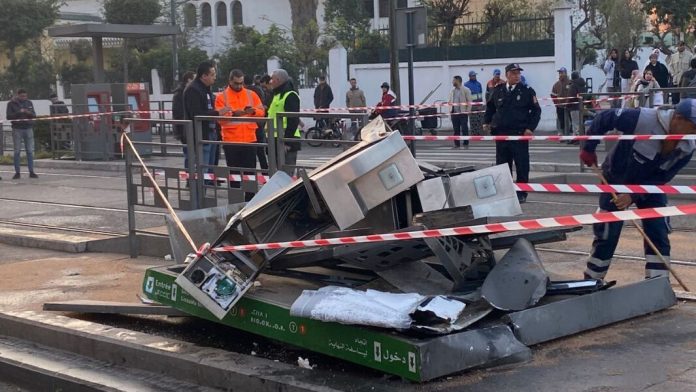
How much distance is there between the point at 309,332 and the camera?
6203 millimetres

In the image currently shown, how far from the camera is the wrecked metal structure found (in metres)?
5.89

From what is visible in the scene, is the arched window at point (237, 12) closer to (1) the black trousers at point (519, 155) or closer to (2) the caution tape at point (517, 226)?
(1) the black trousers at point (519, 155)

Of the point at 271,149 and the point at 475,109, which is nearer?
the point at 271,149

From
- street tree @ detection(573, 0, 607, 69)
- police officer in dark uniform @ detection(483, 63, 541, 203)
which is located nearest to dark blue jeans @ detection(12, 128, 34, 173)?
police officer in dark uniform @ detection(483, 63, 541, 203)

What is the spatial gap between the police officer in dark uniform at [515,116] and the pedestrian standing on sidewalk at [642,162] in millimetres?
4931

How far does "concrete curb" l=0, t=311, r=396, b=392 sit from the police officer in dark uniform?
262 inches

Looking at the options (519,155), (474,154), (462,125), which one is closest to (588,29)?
(462,125)

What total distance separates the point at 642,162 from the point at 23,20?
1733 inches

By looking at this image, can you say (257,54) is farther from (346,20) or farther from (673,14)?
(673,14)

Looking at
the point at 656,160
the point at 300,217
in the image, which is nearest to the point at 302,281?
the point at 300,217

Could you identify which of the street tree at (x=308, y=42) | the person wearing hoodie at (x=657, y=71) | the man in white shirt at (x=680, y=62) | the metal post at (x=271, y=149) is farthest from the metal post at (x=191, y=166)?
the street tree at (x=308, y=42)

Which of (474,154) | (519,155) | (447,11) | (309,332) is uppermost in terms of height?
(447,11)

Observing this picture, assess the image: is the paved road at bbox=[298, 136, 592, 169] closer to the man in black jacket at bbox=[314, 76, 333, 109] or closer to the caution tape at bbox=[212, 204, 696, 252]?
the man in black jacket at bbox=[314, 76, 333, 109]

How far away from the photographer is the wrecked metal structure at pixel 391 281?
19.3 feet
